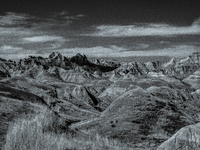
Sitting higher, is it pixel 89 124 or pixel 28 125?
pixel 28 125

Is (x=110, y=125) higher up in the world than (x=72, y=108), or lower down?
higher up

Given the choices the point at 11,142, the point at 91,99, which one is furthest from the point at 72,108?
the point at 11,142

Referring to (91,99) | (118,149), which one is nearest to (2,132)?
(118,149)

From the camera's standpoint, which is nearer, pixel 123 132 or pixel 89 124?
pixel 123 132

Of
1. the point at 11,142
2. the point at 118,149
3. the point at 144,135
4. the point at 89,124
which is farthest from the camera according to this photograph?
the point at 89,124

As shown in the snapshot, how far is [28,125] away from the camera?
8.31 metres

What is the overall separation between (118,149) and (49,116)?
10.9ft

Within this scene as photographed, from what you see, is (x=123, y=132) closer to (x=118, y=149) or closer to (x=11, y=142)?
(x=118, y=149)

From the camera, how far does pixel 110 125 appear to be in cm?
1572

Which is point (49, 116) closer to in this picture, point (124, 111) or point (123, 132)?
point (123, 132)

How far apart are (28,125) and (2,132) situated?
1.80 m

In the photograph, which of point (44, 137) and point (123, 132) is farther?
point (123, 132)

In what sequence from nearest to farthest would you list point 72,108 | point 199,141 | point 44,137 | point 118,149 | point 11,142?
point 11,142 → point 44,137 → point 118,149 → point 199,141 → point 72,108

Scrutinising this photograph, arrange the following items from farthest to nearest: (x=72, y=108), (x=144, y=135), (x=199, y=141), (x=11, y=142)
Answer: (x=72, y=108), (x=144, y=135), (x=199, y=141), (x=11, y=142)
